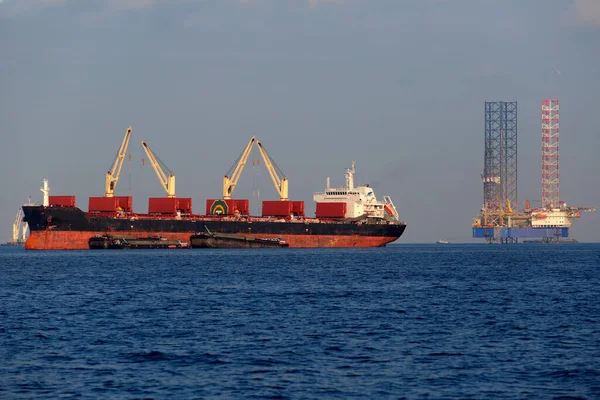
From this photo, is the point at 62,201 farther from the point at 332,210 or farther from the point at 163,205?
the point at 332,210

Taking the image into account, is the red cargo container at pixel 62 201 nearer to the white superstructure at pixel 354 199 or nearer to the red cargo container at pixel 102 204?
the red cargo container at pixel 102 204

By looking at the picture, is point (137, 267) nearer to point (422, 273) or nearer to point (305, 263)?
point (305, 263)

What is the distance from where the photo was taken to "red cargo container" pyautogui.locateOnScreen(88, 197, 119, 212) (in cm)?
12875

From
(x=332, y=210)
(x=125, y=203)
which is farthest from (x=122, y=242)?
(x=332, y=210)

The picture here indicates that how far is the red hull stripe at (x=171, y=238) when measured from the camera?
11862 centimetres

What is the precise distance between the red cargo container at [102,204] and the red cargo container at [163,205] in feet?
21.4

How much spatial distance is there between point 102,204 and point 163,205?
30.7ft

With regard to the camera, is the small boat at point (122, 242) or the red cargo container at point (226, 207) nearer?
the small boat at point (122, 242)

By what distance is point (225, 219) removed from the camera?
13288 centimetres

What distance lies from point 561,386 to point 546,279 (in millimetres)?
44534

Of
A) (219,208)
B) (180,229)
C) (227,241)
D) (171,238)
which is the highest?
(219,208)

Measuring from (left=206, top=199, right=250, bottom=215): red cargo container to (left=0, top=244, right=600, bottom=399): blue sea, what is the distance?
255ft

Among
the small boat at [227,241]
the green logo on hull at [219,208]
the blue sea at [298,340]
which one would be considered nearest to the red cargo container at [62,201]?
the small boat at [227,241]

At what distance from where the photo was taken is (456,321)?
38781 millimetres
